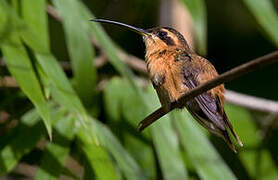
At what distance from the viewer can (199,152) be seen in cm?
316

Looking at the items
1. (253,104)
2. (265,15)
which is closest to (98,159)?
(265,15)

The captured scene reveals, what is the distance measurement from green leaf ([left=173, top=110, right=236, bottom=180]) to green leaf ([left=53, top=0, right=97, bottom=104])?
537 mm

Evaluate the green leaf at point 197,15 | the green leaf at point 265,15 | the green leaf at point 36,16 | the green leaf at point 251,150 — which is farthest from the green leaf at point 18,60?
the green leaf at point 251,150

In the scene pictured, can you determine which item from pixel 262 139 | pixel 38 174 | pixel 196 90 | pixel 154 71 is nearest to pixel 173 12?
pixel 262 139

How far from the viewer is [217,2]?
6.04m

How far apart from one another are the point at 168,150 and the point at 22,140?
2.30ft

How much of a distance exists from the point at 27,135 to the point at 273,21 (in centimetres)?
133

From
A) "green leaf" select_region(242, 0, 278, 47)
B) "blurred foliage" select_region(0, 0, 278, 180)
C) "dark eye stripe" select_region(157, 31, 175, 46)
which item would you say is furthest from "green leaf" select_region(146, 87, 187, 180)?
"green leaf" select_region(242, 0, 278, 47)

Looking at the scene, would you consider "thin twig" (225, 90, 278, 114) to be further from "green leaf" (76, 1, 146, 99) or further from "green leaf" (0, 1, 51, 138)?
"green leaf" (0, 1, 51, 138)

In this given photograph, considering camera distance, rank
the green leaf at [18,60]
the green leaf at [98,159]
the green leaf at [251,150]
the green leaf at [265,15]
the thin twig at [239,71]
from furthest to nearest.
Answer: the green leaf at [251,150] → the green leaf at [265,15] → the green leaf at [98,159] → the green leaf at [18,60] → the thin twig at [239,71]

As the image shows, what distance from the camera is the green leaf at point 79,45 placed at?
2922mm

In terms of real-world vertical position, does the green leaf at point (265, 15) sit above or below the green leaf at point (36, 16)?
below

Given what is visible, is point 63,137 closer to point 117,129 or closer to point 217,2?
point 117,129

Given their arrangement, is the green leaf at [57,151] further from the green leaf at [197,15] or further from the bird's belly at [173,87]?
the green leaf at [197,15]
